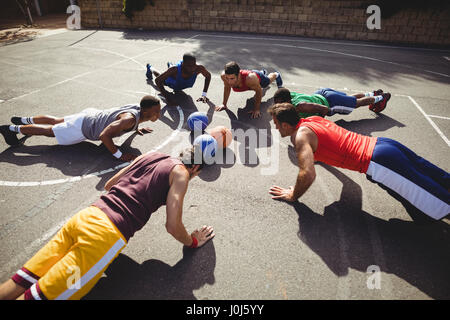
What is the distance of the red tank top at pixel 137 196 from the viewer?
259 cm

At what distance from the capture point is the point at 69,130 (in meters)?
4.68

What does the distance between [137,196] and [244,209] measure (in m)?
1.67

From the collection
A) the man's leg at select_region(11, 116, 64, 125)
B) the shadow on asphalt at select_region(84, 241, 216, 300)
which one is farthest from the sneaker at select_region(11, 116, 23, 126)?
the shadow on asphalt at select_region(84, 241, 216, 300)

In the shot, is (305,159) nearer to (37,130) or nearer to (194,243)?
(194,243)

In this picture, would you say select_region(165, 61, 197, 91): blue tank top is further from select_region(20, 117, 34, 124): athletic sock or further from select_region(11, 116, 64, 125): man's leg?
select_region(20, 117, 34, 124): athletic sock

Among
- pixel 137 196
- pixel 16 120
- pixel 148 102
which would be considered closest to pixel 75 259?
pixel 137 196

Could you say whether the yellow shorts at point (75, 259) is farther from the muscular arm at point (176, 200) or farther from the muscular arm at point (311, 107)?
the muscular arm at point (311, 107)

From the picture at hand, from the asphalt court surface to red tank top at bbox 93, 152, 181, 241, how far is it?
2.32ft

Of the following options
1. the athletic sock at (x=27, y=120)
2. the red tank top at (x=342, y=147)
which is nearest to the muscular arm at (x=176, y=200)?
the red tank top at (x=342, y=147)

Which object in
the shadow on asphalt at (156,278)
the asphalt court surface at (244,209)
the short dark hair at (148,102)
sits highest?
the short dark hair at (148,102)

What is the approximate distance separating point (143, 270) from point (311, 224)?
2.34m

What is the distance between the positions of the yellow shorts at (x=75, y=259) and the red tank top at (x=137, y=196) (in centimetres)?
10
